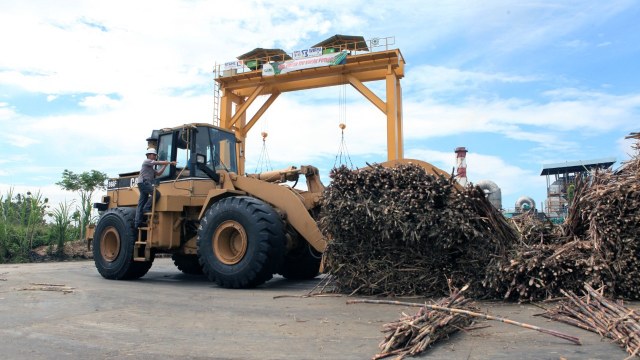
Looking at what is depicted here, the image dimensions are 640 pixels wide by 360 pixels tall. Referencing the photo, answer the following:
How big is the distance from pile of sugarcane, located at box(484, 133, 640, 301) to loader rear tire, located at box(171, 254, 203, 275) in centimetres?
664

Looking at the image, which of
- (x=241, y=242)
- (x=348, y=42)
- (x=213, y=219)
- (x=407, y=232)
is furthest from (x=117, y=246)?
(x=348, y=42)

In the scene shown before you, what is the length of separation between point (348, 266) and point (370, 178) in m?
1.31

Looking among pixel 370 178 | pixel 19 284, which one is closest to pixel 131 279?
pixel 19 284

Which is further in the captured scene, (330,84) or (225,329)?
(330,84)

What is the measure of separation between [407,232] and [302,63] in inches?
625

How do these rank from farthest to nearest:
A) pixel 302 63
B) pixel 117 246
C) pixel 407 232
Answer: pixel 302 63, pixel 117 246, pixel 407 232

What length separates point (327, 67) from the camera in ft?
67.7

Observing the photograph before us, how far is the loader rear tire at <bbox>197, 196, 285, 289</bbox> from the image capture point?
7520 mm

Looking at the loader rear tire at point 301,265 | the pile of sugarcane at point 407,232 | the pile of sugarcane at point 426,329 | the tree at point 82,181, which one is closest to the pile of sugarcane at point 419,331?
the pile of sugarcane at point 426,329

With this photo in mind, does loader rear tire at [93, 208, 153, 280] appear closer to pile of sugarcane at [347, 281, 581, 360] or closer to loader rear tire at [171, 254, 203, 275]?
loader rear tire at [171, 254, 203, 275]

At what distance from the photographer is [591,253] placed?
5844 millimetres

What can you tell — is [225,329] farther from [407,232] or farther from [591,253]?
Answer: [591,253]

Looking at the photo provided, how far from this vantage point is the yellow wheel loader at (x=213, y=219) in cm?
771

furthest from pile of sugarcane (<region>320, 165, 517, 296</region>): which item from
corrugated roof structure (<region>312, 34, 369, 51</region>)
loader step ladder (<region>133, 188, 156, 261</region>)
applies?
corrugated roof structure (<region>312, 34, 369, 51</region>)
